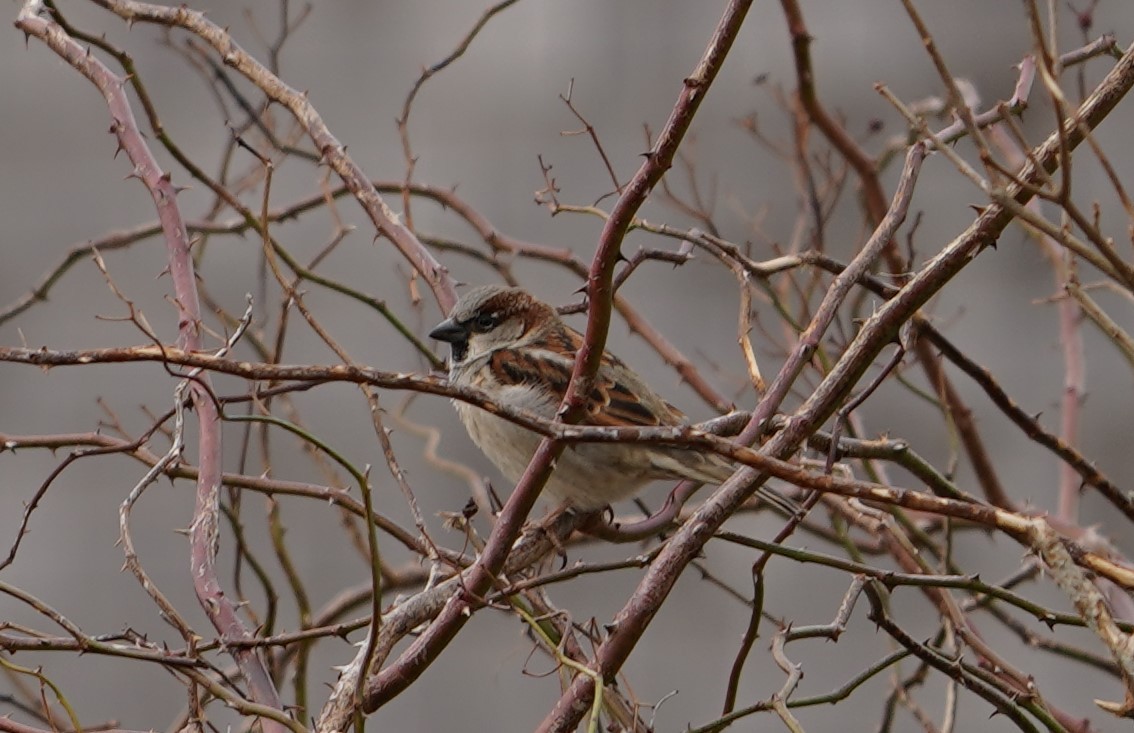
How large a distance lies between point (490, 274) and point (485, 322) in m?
1.24

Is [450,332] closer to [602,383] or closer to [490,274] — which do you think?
[602,383]

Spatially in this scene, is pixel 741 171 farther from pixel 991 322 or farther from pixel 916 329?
pixel 916 329

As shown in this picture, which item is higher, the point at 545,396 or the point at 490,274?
the point at 490,274

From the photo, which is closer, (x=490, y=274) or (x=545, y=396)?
(x=545, y=396)

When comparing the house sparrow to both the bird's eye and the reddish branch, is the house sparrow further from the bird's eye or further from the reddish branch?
the reddish branch

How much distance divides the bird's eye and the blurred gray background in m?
1.01

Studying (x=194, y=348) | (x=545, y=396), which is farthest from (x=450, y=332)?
(x=194, y=348)

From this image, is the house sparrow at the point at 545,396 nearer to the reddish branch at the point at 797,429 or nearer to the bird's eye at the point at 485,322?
the bird's eye at the point at 485,322

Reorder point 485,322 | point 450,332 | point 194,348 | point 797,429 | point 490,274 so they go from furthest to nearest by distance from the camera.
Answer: point 490,274 → point 485,322 → point 450,332 → point 194,348 → point 797,429

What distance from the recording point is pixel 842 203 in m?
4.52

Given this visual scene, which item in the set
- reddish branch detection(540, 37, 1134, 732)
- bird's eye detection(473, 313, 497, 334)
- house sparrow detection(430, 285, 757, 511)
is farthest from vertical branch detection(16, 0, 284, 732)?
bird's eye detection(473, 313, 497, 334)

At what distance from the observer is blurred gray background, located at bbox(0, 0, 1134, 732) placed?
172 inches

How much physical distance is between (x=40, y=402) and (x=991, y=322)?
9.69ft

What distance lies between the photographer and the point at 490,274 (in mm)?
4613
